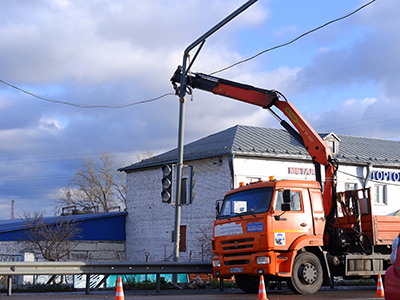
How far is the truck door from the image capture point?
1277 centimetres

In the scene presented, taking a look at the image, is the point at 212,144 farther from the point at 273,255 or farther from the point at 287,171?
the point at 273,255

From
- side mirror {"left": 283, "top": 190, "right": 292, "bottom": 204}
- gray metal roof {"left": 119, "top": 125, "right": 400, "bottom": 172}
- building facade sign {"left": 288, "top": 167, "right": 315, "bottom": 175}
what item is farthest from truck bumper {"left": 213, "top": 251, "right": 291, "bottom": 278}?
building facade sign {"left": 288, "top": 167, "right": 315, "bottom": 175}

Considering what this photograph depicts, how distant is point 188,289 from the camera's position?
14695 millimetres

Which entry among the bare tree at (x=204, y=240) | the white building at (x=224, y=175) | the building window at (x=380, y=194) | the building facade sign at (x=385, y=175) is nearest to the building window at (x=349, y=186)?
the white building at (x=224, y=175)

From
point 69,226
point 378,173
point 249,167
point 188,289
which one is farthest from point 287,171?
point 188,289

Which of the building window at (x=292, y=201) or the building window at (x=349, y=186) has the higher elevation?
the building window at (x=349, y=186)

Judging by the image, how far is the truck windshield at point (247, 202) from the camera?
13.2m

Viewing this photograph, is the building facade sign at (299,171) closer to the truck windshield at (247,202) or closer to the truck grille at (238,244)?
the truck windshield at (247,202)

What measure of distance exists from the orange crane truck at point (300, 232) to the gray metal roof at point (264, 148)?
1351 centimetres

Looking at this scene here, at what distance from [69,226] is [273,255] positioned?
2253 cm

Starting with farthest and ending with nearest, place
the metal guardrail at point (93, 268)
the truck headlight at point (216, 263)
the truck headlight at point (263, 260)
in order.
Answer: the truck headlight at point (216, 263)
the truck headlight at point (263, 260)
the metal guardrail at point (93, 268)

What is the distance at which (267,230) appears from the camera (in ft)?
41.4

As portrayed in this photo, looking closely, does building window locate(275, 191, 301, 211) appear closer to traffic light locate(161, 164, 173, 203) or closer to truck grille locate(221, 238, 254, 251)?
truck grille locate(221, 238, 254, 251)

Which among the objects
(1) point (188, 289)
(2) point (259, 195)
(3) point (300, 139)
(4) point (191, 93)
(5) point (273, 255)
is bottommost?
(1) point (188, 289)
